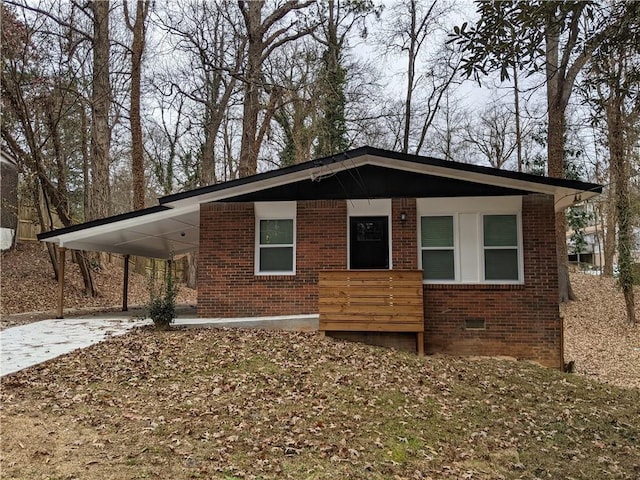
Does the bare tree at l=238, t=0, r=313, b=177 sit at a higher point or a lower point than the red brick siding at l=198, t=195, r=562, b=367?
higher

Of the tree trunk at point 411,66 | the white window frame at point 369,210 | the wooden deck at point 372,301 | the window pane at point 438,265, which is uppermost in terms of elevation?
the tree trunk at point 411,66

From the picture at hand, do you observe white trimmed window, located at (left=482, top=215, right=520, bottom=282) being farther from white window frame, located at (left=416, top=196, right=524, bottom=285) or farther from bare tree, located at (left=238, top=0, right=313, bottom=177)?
bare tree, located at (left=238, top=0, right=313, bottom=177)

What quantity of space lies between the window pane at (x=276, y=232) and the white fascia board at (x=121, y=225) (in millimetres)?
1619

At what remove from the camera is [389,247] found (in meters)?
9.94

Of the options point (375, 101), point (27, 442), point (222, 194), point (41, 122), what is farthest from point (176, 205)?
point (375, 101)

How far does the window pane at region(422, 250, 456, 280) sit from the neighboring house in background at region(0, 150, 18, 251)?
626 inches

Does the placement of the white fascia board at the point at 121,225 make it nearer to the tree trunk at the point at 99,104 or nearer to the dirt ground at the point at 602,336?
the tree trunk at the point at 99,104

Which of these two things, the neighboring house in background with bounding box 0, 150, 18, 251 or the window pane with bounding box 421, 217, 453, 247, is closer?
the window pane with bounding box 421, 217, 453, 247

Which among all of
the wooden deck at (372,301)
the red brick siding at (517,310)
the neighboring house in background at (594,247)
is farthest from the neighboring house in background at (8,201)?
the neighboring house in background at (594,247)

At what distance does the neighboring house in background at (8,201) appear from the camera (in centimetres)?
1816

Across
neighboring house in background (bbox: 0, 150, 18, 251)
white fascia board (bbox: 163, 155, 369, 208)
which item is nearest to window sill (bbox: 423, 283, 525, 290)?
white fascia board (bbox: 163, 155, 369, 208)

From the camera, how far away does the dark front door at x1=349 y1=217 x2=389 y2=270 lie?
33.0 ft

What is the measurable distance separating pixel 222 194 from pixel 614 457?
8132 millimetres

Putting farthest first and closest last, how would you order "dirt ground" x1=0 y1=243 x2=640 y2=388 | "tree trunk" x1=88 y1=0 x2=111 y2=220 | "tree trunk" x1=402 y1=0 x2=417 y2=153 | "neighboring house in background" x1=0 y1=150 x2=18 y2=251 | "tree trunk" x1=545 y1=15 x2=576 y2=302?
"tree trunk" x1=402 y1=0 x2=417 y2=153 → "neighboring house in background" x1=0 y1=150 x2=18 y2=251 → "tree trunk" x1=88 y1=0 x2=111 y2=220 → "tree trunk" x1=545 y1=15 x2=576 y2=302 → "dirt ground" x1=0 y1=243 x2=640 y2=388
